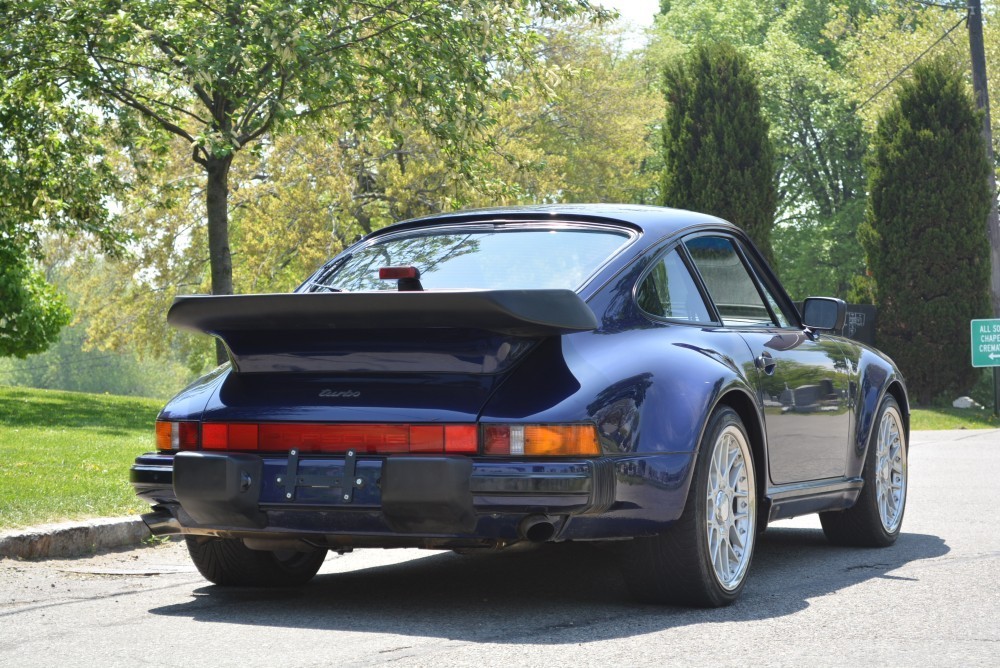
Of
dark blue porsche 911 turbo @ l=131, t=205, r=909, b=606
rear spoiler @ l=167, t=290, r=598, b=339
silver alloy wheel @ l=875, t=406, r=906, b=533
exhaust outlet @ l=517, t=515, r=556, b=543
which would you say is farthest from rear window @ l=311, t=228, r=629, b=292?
silver alloy wheel @ l=875, t=406, r=906, b=533

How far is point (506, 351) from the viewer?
15.6 feet

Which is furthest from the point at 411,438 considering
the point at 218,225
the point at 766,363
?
the point at 218,225

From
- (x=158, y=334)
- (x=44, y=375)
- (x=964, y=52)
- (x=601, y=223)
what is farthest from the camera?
(x=44, y=375)

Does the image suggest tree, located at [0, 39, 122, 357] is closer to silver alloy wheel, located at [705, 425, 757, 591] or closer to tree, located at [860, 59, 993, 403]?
silver alloy wheel, located at [705, 425, 757, 591]

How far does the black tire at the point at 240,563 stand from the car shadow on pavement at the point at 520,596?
0.17 ft

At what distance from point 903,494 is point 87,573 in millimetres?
4270

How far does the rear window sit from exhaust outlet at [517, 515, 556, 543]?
0.96 meters

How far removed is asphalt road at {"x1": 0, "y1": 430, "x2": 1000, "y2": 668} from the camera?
14.3ft

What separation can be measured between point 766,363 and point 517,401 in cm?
163

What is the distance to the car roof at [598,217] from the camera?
570 cm

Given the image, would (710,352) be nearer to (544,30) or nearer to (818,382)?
(818,382)

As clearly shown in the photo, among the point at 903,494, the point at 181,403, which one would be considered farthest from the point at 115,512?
the point at 903,494

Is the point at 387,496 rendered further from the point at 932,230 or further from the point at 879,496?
the point at 932,230

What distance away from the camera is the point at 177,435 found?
17.1 feet
